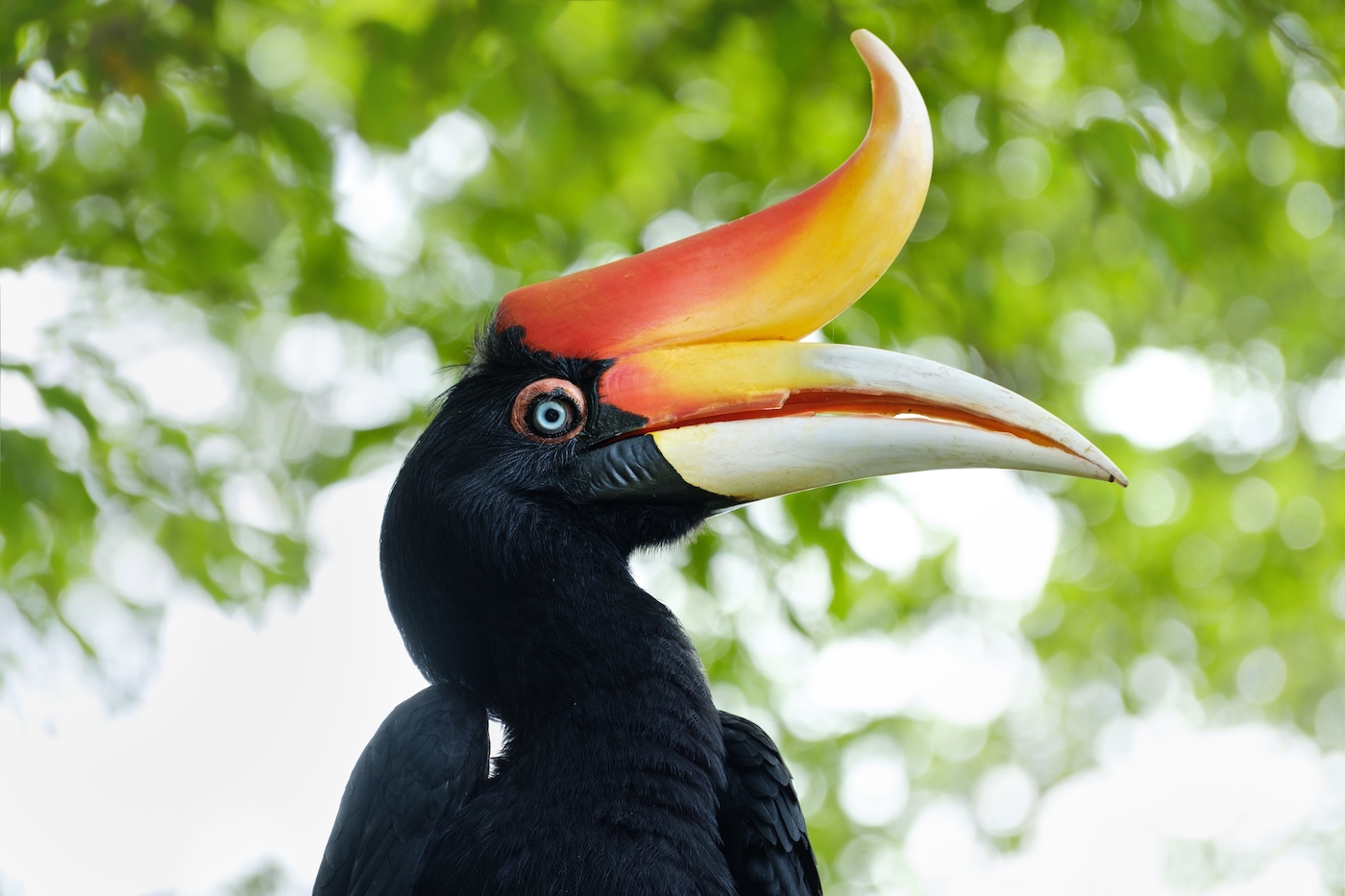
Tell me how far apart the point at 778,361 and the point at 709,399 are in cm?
11

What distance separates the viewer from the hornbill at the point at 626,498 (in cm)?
160

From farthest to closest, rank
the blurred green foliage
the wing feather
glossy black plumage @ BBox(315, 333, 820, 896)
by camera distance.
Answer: the blurred green foliage → the wing feather → glossy black plumage @ BBox(315, 333, 820, 896)

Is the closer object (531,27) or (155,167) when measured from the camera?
(531,27)

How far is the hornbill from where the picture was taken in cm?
160

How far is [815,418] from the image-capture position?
5.41 ft

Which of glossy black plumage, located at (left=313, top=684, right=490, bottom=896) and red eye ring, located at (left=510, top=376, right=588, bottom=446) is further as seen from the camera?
red eye ring, located at (left=510, top=376, right=588, bottom=446)

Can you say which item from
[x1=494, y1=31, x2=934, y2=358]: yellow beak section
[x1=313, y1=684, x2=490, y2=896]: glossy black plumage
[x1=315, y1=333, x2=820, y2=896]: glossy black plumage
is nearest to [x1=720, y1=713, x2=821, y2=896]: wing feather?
[x1=315, y1=333, x2=820, y2=896]: glossy black plumage

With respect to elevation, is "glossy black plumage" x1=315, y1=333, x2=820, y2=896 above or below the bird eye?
below

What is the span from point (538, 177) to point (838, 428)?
6.20ft

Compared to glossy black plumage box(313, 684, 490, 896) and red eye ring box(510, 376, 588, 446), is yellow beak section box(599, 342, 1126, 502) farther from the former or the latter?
glossy black plumage box(313, 684, 490, 896)

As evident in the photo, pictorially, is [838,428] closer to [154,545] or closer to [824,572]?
[824,572]

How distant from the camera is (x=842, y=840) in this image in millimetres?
5664

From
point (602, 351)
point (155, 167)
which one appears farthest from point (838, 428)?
point (155, 167)

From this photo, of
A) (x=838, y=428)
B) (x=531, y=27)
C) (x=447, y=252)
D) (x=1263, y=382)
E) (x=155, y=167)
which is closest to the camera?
(x=838, y=428)
